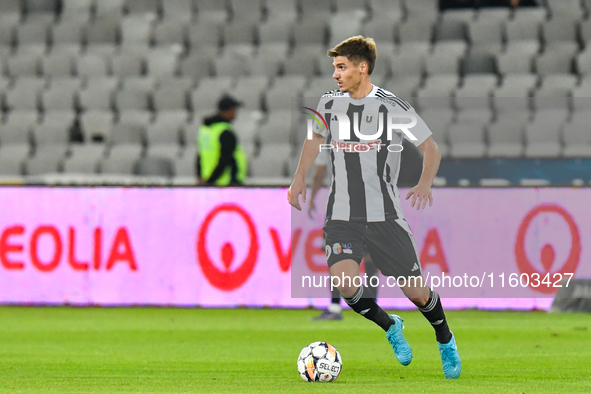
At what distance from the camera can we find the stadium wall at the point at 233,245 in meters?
9.84

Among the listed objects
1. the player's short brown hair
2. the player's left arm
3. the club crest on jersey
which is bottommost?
the club crest on jersey

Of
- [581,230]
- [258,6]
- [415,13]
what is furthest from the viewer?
[258,6]

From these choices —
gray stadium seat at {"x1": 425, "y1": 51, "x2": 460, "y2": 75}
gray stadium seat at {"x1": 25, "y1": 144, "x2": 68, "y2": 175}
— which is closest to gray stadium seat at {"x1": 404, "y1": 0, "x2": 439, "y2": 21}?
gray stadium seat at {"x1": 425, "y1": 51, "x2": 460, "y2": 75}

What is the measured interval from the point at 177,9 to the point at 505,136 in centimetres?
677

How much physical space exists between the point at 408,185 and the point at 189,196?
2245mm

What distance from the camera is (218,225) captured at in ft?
34.1

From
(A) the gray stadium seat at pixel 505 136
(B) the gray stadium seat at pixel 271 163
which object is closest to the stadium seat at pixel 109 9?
(B) the gray stadium seat at pixel 271 163

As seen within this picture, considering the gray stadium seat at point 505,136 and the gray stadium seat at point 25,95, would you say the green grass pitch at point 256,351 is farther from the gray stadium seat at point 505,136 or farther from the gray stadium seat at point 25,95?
the gray stadium seat at point 25,95

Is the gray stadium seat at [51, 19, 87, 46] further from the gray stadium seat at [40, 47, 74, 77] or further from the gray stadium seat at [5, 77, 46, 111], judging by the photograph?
the gray stadium seat at [5, 77, 46, 111]

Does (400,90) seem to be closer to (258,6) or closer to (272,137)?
(272,137)

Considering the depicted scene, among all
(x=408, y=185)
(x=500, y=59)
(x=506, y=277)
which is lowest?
(x=506, y=277)

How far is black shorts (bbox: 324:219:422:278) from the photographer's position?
5512 mm

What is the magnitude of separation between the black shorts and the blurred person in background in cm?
525

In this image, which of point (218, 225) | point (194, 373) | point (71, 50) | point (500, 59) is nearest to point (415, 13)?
point (500, 59)
